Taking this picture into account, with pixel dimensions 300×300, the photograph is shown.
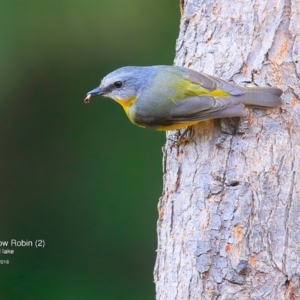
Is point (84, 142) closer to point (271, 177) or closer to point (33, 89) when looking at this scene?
point (33, 89)

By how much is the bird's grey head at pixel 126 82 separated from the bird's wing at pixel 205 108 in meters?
0.30

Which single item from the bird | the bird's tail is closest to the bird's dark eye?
the bird

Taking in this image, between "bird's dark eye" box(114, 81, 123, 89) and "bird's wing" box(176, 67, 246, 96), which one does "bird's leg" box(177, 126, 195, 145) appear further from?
"bird's dark eye" box(114, 81, 123, 89)

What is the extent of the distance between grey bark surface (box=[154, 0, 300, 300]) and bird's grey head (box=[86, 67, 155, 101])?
288mm

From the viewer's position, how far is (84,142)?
6617 millimetres

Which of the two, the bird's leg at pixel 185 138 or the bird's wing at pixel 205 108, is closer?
the bird's wing at pixel 205 108

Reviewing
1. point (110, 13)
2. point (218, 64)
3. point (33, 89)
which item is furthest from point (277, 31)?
point (33, 89)

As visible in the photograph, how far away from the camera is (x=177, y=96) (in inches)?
142

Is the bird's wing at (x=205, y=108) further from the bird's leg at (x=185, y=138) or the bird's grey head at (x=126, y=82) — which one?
the bird's grey head at (x=126, y=82)

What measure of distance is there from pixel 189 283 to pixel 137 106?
3.33 ft

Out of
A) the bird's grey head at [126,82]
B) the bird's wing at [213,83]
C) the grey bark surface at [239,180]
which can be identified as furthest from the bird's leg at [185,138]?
the bird's grey head at [126,82]

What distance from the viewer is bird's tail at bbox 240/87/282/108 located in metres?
3.33

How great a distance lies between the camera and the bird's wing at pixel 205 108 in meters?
3.36

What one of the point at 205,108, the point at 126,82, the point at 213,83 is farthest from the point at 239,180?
the point at 126,82
